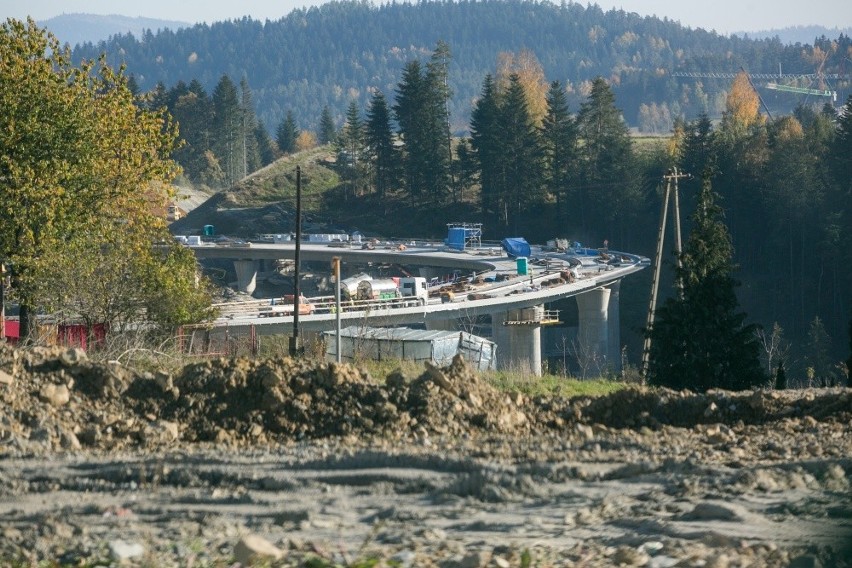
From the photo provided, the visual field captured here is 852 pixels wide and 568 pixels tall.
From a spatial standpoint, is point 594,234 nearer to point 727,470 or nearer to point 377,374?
point 377,374

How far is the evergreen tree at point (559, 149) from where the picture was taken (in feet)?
Result: 285

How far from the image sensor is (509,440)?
10758 millimetres

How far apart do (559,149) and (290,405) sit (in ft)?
254

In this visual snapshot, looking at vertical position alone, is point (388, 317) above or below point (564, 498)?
below

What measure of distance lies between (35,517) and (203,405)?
427 cm

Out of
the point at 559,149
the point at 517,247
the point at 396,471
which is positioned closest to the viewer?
the point at 396,471

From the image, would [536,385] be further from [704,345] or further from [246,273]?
[246,273]

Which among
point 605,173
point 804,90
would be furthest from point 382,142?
point 804,90

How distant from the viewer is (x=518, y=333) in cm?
5544

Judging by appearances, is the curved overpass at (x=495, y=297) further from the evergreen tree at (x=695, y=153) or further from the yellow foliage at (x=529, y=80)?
the yellow foliage at (x=529, y=80)

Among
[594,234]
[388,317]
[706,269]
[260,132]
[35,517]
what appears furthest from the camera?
[260,132]

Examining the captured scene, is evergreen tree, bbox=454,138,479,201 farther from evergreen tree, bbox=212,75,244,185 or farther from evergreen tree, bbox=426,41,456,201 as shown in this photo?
evergreen tree, bbox=212,75,244,185

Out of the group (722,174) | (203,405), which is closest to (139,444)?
(203,405)

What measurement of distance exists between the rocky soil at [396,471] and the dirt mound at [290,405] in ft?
0.07
